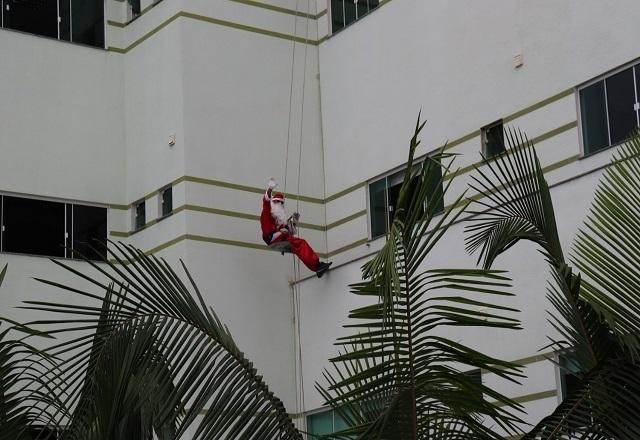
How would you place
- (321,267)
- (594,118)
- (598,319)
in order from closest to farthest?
(598,319) → (594,118) → (321,267)

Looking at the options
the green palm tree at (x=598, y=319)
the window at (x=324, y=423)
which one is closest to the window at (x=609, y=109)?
the window at (x=324, y=423)

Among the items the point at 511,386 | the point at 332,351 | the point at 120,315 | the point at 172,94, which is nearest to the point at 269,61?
the point at 172,94

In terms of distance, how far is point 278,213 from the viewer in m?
20.8

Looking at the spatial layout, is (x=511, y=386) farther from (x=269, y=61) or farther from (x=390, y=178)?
(x=269, y=61)

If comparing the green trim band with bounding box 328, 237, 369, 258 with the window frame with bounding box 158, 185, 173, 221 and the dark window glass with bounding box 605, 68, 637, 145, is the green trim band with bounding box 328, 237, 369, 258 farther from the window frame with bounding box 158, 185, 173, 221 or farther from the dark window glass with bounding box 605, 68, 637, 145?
the dark window glass with bounding box 605, 68, 637, 145

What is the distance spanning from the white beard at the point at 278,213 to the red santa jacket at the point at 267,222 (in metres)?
0.05

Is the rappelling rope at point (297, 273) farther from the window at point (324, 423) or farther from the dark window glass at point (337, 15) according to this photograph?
the dark window glass at point (337, 15)

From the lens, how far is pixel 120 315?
28.9ft

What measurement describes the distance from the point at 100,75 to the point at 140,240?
296 centimetres

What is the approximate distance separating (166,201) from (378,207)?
332cm

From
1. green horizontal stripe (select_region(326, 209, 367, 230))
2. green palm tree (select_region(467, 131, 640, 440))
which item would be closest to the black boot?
green horizontal stripe (select_region(326, 209, 367, 230))

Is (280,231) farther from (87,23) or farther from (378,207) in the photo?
(87,23)

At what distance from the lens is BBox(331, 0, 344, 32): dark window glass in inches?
901

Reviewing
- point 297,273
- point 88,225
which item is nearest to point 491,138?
point 297,273
